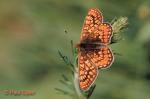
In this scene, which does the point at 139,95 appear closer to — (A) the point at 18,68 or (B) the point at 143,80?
(B) the point at 143,80

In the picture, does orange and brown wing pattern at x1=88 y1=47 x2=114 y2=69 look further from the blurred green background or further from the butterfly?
the blurred green background

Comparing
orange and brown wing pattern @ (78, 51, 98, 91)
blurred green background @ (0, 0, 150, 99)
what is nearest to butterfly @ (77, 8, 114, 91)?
orange and brown wing pattern @ (78, 51, 98, 91)

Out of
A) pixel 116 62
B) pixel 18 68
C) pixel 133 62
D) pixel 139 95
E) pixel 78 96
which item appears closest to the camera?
pixel 78 96

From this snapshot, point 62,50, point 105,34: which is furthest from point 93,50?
point 62,50

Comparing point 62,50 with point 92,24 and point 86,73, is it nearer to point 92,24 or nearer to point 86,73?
point 92,24

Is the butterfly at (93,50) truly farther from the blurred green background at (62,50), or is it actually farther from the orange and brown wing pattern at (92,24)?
the blurred green background at (62,50)

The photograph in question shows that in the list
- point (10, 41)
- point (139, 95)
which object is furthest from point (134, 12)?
point (10, 41)

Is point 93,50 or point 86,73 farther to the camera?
point 93,50
